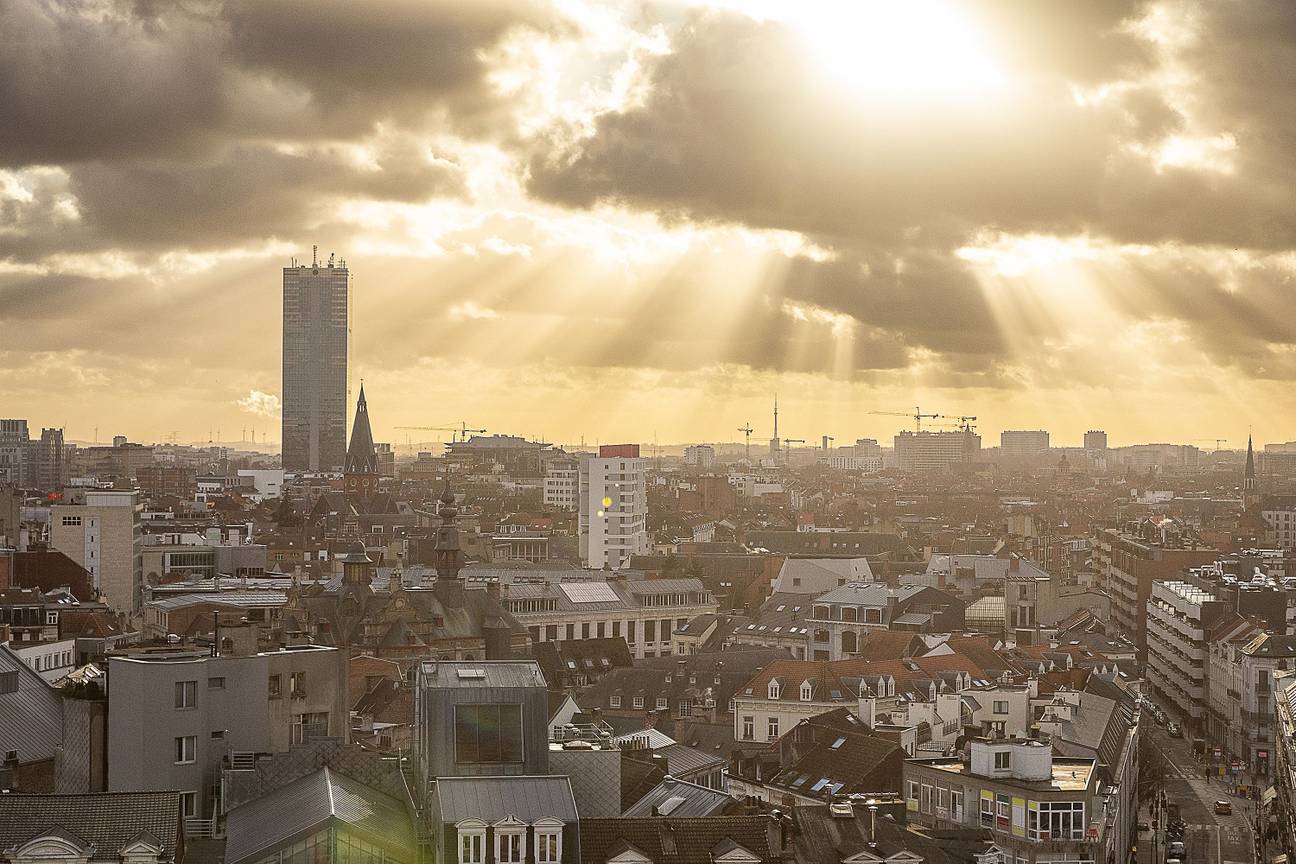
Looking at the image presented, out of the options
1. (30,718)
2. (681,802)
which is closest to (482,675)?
(681,802)

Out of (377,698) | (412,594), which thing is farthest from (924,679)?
(412,594)

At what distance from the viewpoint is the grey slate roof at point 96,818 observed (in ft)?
150

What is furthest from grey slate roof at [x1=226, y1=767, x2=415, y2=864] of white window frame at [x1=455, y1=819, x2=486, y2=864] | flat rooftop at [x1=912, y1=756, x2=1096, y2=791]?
flat rooftop at [x1=912, y1=756, x2=1096, y2=791]

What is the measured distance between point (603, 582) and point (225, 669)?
110 m

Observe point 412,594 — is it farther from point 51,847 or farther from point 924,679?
point 51,847

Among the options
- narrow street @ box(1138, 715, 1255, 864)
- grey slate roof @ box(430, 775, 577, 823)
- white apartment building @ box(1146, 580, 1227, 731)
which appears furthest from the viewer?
white apartment building @ box(1146, 580, 1227, 731)

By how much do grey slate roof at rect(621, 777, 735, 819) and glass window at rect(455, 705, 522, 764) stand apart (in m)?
7.25

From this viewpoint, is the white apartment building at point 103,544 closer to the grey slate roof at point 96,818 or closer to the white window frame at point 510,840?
the white window frame at point 510,840

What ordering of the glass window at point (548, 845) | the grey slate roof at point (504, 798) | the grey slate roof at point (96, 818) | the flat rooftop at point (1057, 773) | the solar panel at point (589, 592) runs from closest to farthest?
the grey slate roof at point (96, 818) → the glass window at point (548, 845) → the grey slate roof at point (504, 798) → the flat rooftop at point (1057, 773) → the solar panel at point (589, 592)

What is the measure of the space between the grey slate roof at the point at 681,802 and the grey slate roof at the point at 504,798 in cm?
738

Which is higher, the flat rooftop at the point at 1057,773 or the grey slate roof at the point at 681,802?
the grey slate roof at the point at 681,802

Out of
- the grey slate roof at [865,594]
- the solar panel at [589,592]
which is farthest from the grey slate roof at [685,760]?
the solar panel at [589,592]

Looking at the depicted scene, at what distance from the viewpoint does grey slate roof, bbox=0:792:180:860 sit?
45.7 metres

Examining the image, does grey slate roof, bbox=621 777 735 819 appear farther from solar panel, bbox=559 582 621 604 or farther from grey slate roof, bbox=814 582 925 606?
solar panel, bbox=559 582 621 604
